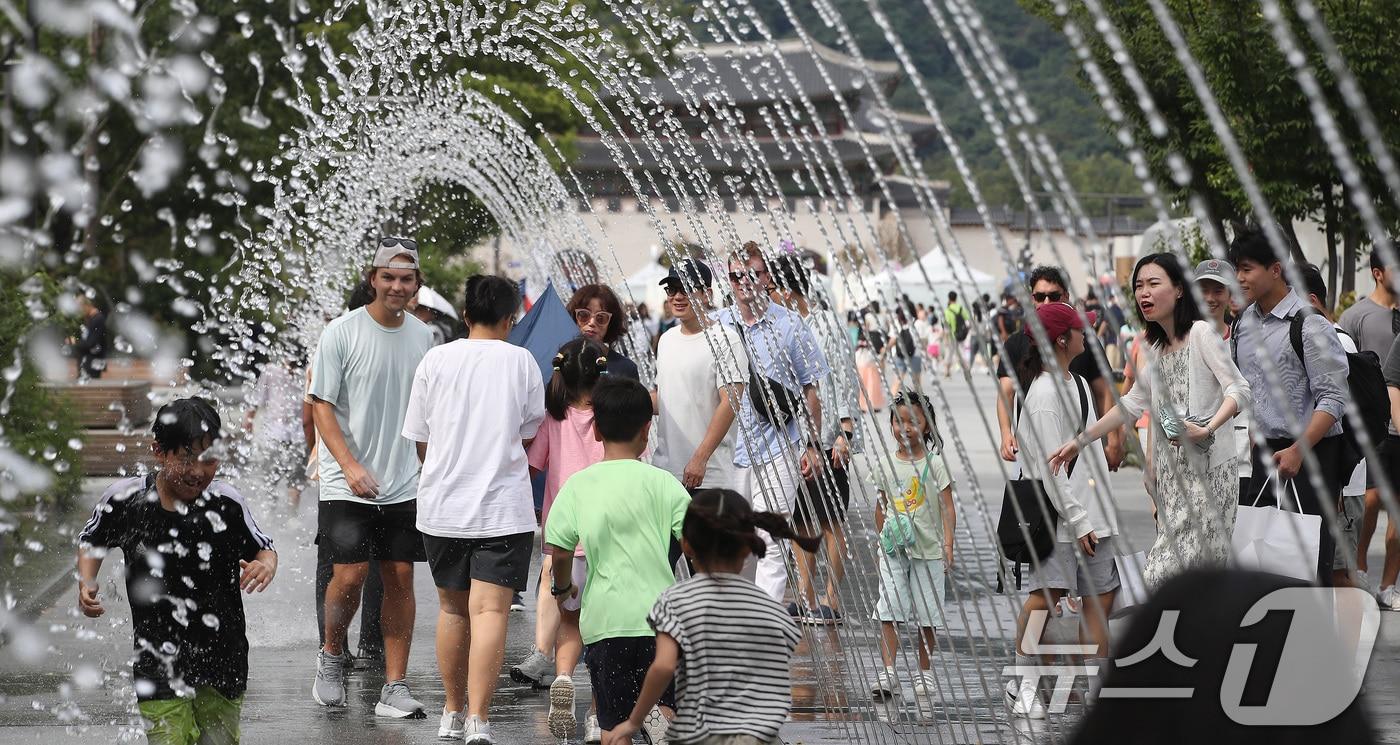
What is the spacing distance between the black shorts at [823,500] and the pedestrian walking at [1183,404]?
151 cm

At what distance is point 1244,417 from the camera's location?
22.1 ft

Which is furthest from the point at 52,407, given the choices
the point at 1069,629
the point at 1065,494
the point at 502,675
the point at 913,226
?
the point at 913,226

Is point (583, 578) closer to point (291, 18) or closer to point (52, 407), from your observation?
point (52, 407)

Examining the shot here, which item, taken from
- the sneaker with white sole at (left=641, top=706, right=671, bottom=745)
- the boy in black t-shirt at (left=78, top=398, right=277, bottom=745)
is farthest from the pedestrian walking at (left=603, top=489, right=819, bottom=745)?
the boy in black t-shirt at (left=78, top=398, right=277, bottom=745)

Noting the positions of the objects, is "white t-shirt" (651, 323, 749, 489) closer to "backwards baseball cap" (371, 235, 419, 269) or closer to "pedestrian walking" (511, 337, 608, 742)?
"pedestrian walking" (511, 337, 608, 742)

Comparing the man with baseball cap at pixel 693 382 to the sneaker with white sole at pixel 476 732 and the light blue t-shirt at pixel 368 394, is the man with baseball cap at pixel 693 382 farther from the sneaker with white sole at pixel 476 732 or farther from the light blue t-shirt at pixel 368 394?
the sneaker with white sole at pixel 476 732

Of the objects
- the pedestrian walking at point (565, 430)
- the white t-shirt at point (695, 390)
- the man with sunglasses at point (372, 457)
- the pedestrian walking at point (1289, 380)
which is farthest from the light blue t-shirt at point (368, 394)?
the pedestrian walking at point (1289, 380)

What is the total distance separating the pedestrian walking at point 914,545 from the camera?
20.9 feet

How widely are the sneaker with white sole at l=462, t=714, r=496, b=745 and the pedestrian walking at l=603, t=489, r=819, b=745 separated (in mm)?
1588

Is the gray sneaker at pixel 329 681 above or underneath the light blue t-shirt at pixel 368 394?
underneath

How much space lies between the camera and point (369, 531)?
6578 mm

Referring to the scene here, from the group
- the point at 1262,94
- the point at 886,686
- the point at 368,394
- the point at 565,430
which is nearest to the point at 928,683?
the point at 886,686

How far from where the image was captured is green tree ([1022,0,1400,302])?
13977 millimetres

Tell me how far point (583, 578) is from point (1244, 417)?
246cm
